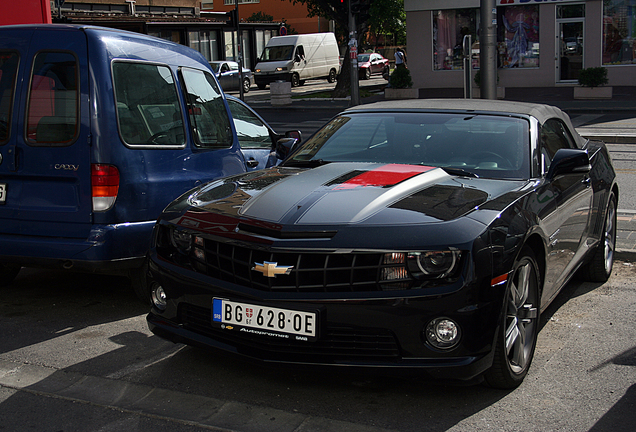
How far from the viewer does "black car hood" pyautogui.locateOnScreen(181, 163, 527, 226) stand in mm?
3473

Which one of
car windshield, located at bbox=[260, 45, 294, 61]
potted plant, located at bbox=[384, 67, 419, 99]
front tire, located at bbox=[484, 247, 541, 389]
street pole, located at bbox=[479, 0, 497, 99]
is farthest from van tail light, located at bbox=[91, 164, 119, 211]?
car windshield, located at bbox=[260, 45, 294, 61]

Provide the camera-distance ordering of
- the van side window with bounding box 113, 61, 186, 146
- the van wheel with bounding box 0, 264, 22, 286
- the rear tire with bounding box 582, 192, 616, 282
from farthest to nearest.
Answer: the van wheel with bounding box 0, 264, 22, 286 → the rear tire with bounding box 582, 192, 616, 282 → the van side window with bounding box 113, 61, 186, 146

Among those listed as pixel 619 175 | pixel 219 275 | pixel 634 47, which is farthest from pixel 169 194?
pixel 634 47

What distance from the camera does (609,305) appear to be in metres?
5.04

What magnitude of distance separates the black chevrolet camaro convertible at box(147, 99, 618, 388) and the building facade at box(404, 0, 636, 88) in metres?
24.1

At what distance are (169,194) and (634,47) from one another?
2670 centimetres

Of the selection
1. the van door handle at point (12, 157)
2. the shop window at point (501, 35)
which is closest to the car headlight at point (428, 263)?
the van door handle at point (12, 157)

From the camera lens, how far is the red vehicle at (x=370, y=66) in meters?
42.6

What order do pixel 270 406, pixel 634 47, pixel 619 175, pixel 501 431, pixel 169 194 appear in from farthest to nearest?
pixel 634 47 < pixel 619 175 < pixel 169 194 < pixel 270 406 < pixel 501 431

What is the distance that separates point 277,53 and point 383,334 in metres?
37.5

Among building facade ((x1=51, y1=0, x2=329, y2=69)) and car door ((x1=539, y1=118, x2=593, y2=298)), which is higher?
building facade ((x1=51, y1=0, x2=329, y2=69))

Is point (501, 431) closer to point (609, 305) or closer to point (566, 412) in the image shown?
point (566, 412)

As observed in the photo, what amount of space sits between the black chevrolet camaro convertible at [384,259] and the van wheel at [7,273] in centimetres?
228

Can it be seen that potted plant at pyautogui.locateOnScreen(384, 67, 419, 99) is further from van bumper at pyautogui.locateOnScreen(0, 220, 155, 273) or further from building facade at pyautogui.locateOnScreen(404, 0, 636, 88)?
van bumper at pyautogui.locateOnScreen(0, 220, 155, 273)
